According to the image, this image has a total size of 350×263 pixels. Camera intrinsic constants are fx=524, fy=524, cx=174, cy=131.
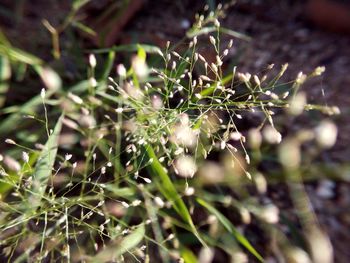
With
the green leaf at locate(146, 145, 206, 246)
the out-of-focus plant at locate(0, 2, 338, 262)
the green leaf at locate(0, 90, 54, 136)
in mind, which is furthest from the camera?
the green leaf at locate(0, 90, 54, 136)

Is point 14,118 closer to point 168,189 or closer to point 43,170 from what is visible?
point 43,170

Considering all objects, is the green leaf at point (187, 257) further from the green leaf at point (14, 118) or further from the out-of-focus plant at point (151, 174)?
the green leaf at point (14, 118)

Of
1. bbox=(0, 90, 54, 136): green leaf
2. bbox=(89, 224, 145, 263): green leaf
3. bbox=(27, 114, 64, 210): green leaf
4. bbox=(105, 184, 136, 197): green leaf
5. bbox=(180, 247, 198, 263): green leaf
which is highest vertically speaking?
bbox=(0, 90, 54, 136): green leaf

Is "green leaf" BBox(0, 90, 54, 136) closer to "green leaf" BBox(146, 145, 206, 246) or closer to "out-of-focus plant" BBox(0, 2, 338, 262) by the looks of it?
"out-of-focus plant" BBox(0, 2, 338, 262)

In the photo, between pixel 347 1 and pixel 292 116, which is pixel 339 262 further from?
pixel 347 1

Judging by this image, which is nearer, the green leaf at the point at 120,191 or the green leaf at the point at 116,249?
the green leaf at the point at 116,249

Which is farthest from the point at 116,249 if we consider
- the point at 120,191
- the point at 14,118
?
the point at 14,118

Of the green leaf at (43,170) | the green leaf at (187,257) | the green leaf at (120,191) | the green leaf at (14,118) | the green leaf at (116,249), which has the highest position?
the green leaf at (14,118)

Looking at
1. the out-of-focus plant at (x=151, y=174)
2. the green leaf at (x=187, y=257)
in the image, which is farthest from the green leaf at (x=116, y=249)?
the green leaf at (x=187, y=257)

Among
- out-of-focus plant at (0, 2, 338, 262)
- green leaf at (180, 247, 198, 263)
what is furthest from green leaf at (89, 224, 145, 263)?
green leaf at (180, 247, 198, 263)

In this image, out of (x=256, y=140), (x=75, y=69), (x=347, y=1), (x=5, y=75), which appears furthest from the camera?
(x=347, y=1)

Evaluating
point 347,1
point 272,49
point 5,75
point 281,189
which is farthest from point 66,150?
point 347,1
